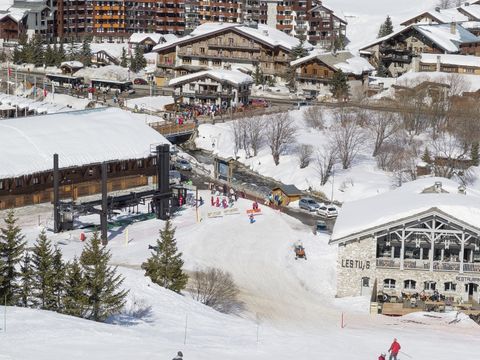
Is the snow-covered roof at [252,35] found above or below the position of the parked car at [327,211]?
above

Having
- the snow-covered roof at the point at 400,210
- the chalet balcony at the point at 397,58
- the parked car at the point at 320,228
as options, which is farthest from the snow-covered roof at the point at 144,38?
the snow-covered roof at the point at 400,210

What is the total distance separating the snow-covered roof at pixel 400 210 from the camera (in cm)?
4784

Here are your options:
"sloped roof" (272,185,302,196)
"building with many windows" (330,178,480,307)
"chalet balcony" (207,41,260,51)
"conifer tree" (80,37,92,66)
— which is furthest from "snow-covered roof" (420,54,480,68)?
"building with many windows" (330,178,480,307)

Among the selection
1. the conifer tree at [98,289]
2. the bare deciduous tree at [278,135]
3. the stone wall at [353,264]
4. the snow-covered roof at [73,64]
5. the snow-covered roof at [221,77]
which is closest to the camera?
the conifer tree at [98,289]

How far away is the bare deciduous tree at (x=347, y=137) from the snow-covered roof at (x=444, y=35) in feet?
104

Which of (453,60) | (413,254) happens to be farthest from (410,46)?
(413,254)

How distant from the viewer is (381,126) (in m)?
76.0

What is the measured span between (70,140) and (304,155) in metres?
19.1

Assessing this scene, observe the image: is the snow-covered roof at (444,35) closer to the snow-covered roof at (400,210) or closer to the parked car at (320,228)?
the parked car at (320,228)

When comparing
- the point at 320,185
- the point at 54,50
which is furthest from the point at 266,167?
the point at 54,50

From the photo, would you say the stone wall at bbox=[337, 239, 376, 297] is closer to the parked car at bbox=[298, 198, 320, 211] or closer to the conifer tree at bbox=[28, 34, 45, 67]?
the parked car at bbox=[298, 198, 320, 211]

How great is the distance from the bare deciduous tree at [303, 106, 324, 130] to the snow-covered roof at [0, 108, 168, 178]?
1998 cm

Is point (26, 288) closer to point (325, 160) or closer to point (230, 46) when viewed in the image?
point (325, 160)

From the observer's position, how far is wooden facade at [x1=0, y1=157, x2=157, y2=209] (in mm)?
58125
